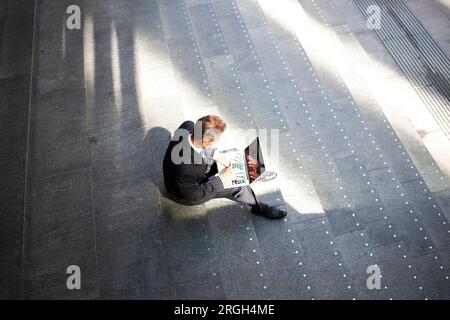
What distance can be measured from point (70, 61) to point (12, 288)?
11.3 feet

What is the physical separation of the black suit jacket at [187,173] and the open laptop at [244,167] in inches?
6.3

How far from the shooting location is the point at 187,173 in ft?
11.9

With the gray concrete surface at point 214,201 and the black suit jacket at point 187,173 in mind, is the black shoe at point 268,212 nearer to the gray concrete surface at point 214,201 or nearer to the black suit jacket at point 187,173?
the gray concrete surface at point 214,201

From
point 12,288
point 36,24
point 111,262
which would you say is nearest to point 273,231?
point 111,262

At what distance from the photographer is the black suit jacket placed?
142 inches

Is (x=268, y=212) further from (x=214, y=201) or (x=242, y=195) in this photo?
(x=214, y=201)

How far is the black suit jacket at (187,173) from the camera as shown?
360 centimetres

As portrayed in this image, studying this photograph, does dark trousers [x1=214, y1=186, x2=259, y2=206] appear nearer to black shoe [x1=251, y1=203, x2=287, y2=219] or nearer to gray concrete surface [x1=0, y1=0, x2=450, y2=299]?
black shoe [x1=251, y1=203, x2=287, y2=219]

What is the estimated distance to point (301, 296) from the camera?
3.92 metres

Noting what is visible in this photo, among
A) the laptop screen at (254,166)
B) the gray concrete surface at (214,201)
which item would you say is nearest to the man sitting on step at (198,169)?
the laptop screen at (254,166)

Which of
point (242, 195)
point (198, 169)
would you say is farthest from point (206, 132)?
point (242, 195)

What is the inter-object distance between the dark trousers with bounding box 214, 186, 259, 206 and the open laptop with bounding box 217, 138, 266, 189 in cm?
16

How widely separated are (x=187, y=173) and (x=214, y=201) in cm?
96

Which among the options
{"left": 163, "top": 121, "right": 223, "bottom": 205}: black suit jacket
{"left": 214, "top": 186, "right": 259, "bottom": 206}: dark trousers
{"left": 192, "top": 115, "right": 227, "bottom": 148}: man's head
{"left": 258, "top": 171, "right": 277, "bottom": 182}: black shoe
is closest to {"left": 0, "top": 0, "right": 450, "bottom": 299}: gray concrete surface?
{"left": 258, "top": 171, "right": 277, "bottom": 182}: black shoe
